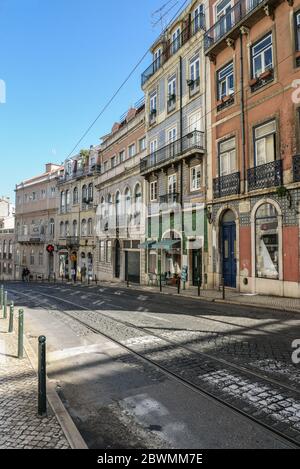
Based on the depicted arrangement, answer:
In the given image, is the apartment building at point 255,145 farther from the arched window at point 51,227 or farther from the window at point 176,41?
the arched window at point 51,227

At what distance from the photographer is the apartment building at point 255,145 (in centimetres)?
1440

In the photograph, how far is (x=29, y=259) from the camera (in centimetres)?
4903

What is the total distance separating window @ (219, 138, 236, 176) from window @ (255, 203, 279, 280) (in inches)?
135

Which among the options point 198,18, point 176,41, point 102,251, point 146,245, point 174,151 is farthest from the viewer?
point 102,251

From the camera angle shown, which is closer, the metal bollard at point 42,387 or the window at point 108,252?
the metal bollard at point 42,387

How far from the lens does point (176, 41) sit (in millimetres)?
23531

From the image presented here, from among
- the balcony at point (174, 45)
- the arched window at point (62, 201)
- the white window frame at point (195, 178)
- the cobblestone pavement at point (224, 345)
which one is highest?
the balcony at point (174, 45)

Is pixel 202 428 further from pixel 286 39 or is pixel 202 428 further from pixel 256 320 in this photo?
pixel 286 39

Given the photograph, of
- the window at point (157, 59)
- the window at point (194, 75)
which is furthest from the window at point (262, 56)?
the window at point (157, 59)

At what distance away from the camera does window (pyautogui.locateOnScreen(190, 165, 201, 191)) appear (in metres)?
20.5

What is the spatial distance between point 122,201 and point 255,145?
16370 millimetres

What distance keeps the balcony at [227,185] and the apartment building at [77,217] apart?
20031mm

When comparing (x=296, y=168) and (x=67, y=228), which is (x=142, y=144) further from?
(x=67, y=228)

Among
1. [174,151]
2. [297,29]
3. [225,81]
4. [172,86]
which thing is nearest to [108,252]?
[174,151]
